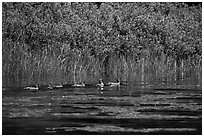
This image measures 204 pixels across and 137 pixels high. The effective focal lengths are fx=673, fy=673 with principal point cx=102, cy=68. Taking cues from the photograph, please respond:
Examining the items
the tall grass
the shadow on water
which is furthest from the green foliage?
the shadow on water

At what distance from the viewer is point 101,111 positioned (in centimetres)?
1483

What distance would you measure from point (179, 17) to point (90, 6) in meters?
6.46

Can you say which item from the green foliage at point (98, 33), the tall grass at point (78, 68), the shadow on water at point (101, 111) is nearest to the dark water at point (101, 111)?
the shadow on water at point (101, 111)

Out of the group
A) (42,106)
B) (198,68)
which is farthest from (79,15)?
(42,106)

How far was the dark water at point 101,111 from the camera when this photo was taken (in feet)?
40.1

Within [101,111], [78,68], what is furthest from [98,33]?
[101,111]

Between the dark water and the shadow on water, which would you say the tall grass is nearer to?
the shadow on water

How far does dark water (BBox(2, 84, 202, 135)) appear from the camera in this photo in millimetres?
12219

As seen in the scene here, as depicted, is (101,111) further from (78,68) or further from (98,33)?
(98,33)

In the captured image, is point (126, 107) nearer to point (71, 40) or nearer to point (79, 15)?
point (71, 40)

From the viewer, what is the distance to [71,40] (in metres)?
36.6

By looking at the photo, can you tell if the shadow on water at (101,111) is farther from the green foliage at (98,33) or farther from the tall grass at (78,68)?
the green foliage at (98,33)

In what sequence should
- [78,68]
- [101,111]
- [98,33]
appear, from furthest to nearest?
[98,33] < [78,68] < [101,111]

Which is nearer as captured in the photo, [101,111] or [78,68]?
[101,111]
